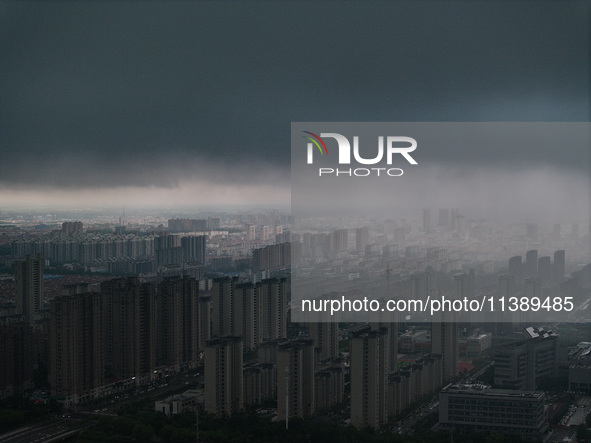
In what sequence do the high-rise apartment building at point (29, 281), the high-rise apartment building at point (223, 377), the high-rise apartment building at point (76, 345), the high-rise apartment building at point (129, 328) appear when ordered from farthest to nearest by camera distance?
the high-rise apartment building at point (29, 281) < the high-rise apartment building at point (129, 328) < the high-rise apartment building at point (76, 345) < the high-rise apartment building at point (223, 377)

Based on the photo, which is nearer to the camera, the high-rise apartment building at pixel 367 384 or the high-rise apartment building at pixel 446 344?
the high-rise apartment building at pixel 367 384

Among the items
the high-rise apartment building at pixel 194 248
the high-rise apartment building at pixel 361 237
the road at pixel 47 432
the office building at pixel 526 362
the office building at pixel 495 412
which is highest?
the high-rise apartment building at pixel 361 237

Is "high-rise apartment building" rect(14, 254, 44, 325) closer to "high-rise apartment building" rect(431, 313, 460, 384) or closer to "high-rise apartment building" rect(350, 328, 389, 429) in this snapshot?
"high-rise apartment building" rect(350, 328, 389, 429)

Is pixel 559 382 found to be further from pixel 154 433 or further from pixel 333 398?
pixel 154 433

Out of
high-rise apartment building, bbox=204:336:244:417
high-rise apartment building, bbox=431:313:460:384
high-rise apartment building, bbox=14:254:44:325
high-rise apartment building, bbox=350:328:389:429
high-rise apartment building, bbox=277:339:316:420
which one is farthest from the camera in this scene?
high-rise apartment building, bbox=14:254:44:325

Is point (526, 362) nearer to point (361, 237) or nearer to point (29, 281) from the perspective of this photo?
point (361, 237)

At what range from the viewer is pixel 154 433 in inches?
143

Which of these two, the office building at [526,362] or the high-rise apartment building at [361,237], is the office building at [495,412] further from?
the high-rise apartment building at [361,237]

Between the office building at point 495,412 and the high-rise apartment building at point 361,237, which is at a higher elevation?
the high-rise apartment building at point 361,237

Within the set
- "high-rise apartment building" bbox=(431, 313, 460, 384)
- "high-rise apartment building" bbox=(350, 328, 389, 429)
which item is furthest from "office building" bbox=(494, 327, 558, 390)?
"high-rise apartment building" bbox=(350, 328, 389, 429)

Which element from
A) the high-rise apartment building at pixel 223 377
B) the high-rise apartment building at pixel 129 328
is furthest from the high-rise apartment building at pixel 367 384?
the high-rise apartment building at pixel 129 328

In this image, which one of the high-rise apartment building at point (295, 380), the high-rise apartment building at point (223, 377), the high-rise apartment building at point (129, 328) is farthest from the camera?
the high-rise apartment building at point (129, 328)

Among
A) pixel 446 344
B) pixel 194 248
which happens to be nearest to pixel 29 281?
pixel 194 248

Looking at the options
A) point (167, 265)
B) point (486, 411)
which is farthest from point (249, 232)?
point (486, 411)
